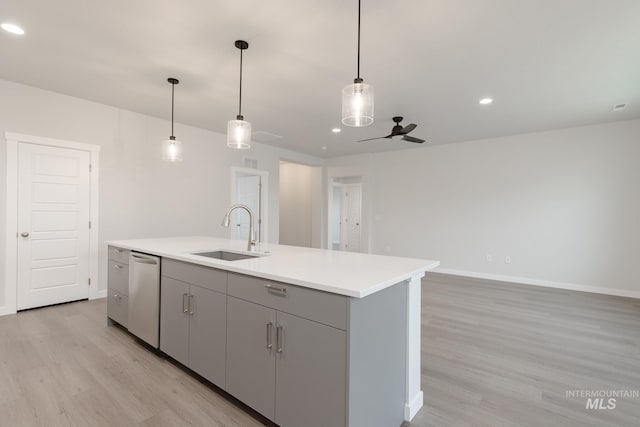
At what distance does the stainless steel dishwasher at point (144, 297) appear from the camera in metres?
2.46

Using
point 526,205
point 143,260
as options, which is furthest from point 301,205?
Answer: point 143,260

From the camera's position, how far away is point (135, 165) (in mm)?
4395

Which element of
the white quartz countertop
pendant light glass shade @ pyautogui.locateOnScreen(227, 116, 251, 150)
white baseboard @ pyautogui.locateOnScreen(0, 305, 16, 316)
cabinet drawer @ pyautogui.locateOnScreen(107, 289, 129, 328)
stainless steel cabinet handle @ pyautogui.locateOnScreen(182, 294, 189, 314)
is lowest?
white baseboard @ pyautogui.locateOnScreen(0, 305, 16, 316)

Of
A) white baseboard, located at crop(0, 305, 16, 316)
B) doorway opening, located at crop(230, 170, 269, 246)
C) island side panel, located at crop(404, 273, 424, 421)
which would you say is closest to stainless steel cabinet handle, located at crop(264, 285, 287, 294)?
island side panel, located at crop(404, 273, 424, 421)

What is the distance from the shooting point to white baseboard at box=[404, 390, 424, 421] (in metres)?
1.78

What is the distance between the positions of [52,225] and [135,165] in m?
1.26

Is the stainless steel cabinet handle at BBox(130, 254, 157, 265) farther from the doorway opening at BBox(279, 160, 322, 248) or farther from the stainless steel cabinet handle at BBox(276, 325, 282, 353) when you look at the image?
the doorway opening at BBox(279, 160, 322, 248)

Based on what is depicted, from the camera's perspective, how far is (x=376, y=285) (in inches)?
54.5

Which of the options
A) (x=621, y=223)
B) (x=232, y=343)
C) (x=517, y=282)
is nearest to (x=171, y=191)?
(x=232, y=343)

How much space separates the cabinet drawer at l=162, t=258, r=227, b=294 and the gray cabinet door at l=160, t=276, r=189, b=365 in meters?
0.06

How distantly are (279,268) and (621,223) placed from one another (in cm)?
570

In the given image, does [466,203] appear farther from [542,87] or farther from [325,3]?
[325,3]

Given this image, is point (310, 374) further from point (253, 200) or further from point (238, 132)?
point (253, 200)

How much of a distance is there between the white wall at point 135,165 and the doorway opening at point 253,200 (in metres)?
0.49
